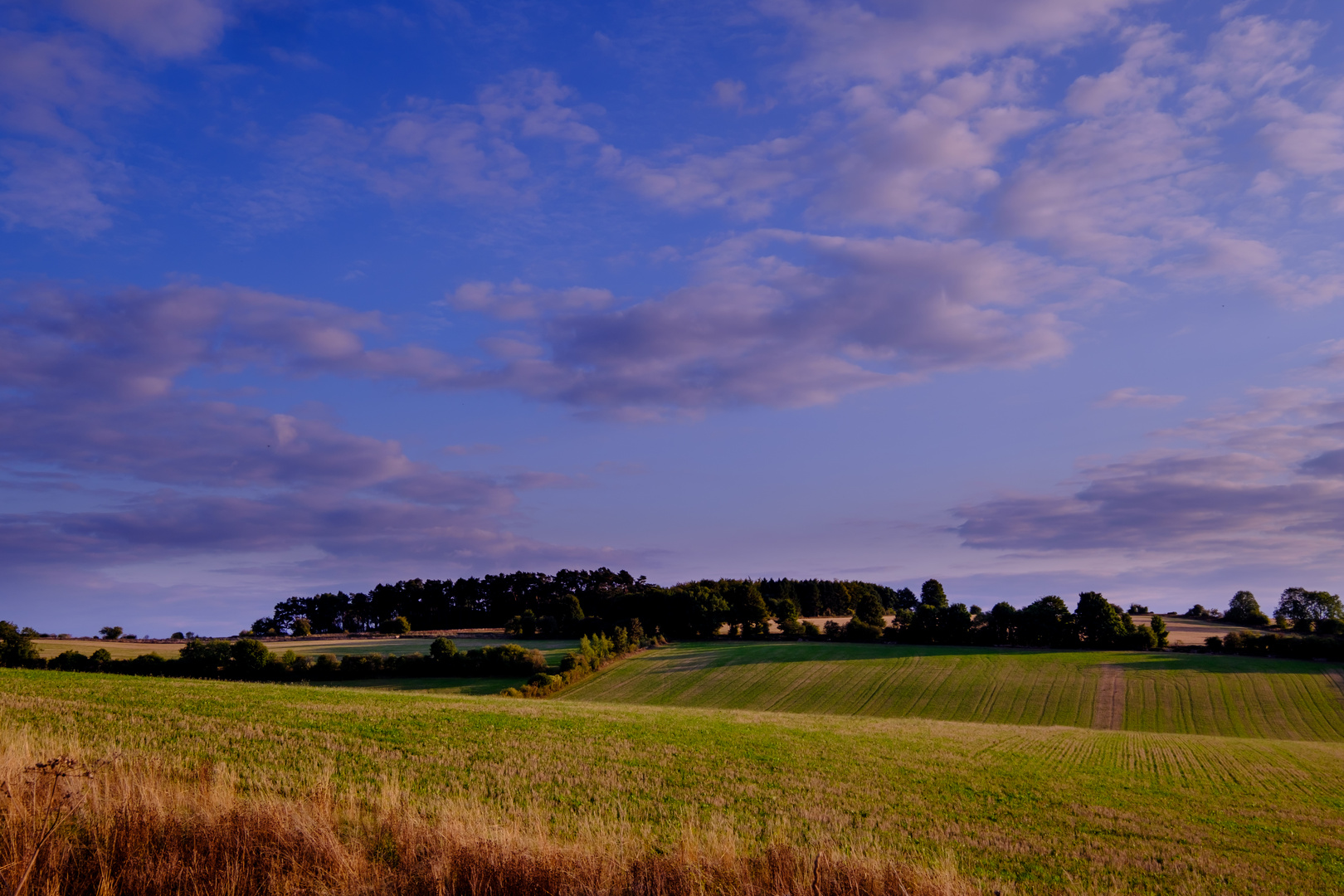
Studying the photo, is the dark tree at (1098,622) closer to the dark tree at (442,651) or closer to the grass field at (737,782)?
the grass field at (737,782)

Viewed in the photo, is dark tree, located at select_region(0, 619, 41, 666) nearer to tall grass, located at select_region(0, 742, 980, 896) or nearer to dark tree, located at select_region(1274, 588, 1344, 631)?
tall grass, located at select_region(0, 742, 980, 896)

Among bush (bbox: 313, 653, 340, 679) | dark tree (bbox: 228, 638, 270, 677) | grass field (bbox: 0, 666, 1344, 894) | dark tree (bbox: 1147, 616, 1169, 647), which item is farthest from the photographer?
dark tree (bbox: 1147, 616, 1169, 647)

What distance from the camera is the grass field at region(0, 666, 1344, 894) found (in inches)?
528

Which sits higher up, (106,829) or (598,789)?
(106,829)

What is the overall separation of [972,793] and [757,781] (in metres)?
6.61

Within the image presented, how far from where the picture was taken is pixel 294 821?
25.4ft

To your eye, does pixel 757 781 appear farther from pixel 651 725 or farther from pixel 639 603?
pixel 639 603

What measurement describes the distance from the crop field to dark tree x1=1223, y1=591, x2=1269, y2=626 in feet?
145

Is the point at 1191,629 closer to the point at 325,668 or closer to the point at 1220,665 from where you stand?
the point at 1220,665

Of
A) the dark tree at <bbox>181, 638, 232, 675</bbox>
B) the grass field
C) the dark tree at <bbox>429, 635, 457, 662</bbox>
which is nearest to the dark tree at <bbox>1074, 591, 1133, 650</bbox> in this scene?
the grass field

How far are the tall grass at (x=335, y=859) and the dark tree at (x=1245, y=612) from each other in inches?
5391

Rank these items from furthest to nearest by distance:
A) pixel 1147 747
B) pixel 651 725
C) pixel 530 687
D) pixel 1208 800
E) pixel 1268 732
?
pixel 530 687
pixel 1268 732
pixel 1147 747
pixel 651 725
pixel 1208 800

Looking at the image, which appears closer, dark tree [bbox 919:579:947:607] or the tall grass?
the tall grass

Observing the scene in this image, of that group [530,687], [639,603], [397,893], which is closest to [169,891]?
[397,893]
